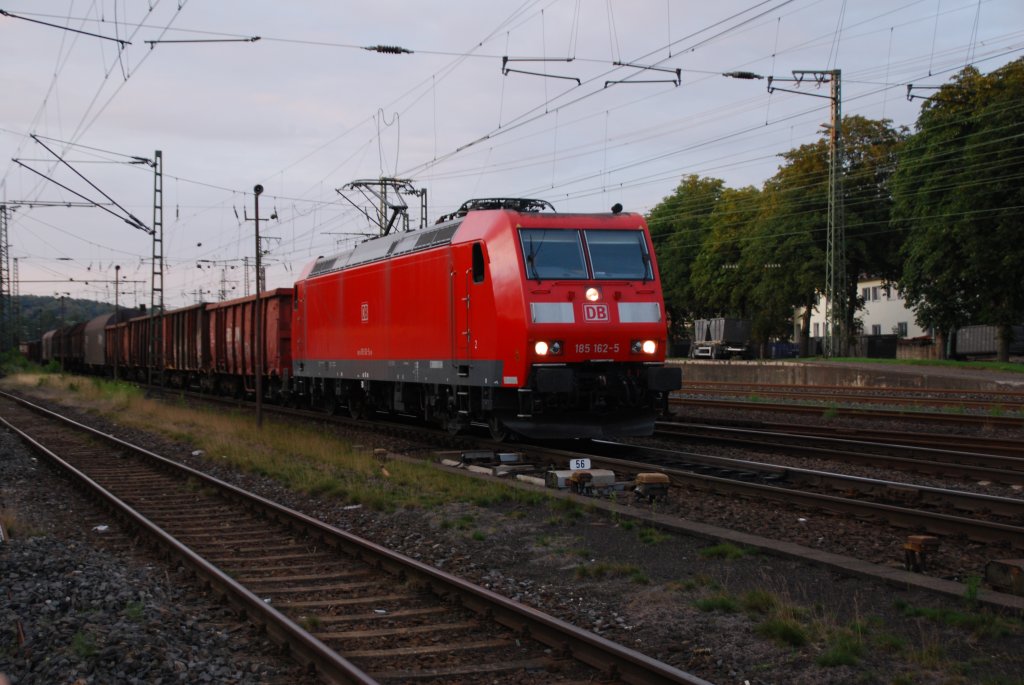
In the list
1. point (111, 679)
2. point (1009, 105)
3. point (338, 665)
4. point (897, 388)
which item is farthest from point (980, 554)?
point (1009, 105)

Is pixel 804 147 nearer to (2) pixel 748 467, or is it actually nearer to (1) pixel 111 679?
(2) pixel 748 467

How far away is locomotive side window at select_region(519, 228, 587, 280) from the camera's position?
48.5 feet

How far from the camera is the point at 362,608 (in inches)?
296

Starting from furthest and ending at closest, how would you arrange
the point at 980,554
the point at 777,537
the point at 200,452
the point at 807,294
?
the point at 807,294 < the point at 200,452 < the point at 777,537 < the point at 980,554

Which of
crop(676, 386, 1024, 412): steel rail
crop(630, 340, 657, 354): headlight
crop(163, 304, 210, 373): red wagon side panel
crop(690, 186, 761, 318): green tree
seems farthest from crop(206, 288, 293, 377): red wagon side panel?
crop(690, 186, 761, 318): green tree

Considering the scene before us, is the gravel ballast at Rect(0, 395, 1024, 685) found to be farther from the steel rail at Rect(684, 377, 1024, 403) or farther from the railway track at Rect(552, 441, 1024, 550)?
the steel rail at Rect(684, 377, 1024, 403)

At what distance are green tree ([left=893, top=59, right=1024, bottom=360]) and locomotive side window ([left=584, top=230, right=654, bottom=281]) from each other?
25509mm

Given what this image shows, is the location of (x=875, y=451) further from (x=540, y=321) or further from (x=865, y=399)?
(x=865, y=399)

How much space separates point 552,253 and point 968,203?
1173 inches

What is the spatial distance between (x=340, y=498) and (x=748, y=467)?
5354 millimetres

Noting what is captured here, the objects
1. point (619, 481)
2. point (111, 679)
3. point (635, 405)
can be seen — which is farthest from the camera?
point (635, 405)

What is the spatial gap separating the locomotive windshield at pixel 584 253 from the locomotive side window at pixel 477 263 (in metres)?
0.90

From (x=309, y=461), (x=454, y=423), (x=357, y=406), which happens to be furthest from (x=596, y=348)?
(x=357, y=406)

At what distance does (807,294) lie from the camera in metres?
52.3
